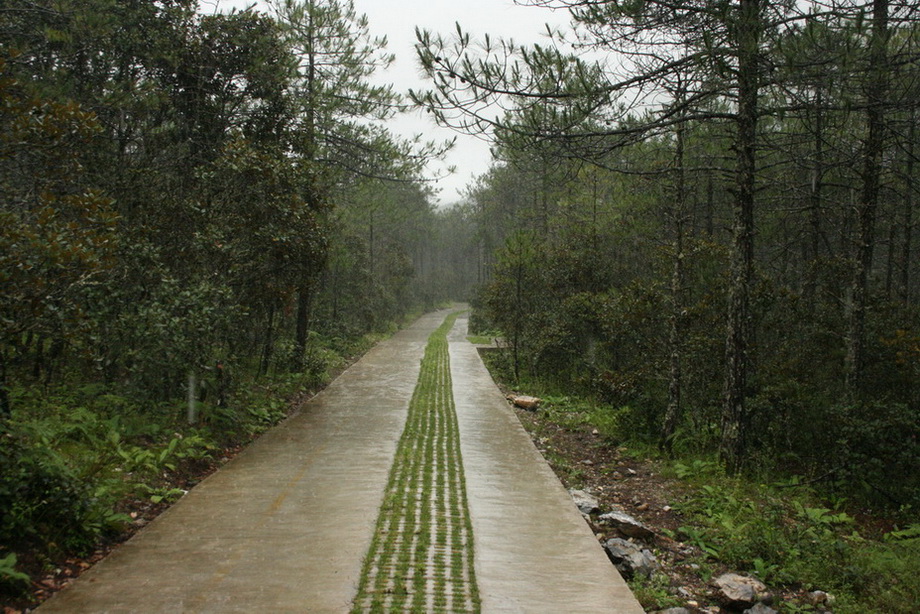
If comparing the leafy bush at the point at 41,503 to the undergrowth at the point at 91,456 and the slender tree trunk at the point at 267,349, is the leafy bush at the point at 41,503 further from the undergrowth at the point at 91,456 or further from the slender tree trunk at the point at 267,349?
the slender tree trunk at the point at 267,349

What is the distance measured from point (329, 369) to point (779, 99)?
12.4 meters

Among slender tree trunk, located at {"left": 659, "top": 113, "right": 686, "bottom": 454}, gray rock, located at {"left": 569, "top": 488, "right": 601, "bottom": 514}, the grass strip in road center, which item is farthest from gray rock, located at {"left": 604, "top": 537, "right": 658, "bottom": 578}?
slender tree trunk, located at {"left": 659, "top": 113, "right": 686, "bottom": 454}

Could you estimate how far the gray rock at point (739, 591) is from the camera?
4.64 metres

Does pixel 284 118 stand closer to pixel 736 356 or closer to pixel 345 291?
pixel 736 356

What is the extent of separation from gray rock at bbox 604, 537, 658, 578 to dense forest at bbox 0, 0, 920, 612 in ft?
9.23

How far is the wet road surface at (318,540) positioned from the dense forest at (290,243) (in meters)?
0.62

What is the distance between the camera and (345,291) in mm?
23688

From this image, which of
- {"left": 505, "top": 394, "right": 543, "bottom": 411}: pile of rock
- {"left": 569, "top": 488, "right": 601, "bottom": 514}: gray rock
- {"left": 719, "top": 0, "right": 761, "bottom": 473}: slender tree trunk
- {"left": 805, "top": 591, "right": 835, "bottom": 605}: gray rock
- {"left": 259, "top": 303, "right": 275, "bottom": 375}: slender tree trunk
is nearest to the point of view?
{"left": 805, "top": 591, "right": 835, "bottom": 605}: gray rock

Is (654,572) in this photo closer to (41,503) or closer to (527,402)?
(41,503)

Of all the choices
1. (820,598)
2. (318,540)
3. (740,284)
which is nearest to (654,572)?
(820,598)

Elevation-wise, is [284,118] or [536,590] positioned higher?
[284,118]

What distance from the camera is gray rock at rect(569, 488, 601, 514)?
653 cm

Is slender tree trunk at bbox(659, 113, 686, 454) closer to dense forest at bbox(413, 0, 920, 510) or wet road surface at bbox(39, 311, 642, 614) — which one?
dense forest at bbox(413, 0, 920, 510)

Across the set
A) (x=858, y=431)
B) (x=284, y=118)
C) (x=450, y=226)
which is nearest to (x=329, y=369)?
(x=284, y=118)
